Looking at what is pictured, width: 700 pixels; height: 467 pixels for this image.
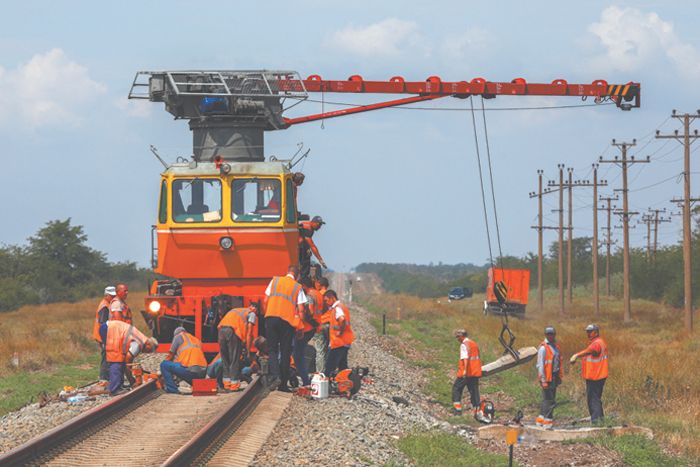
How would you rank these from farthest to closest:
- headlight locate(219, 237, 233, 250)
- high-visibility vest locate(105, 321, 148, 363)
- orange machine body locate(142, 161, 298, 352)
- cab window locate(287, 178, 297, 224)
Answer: cab window locate(287, 178, 297, 224) → orange machine body locate(142, 161, 298, 352) → headlight locate(219, 237, 233, 250) → high-visibility vest locate(105, 321, 148, 363)

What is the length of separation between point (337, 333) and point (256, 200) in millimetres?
2702

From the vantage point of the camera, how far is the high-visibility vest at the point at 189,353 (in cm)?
1099

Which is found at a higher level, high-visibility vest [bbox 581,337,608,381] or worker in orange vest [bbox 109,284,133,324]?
worker in orange vest [bbox 109,284,133,324]

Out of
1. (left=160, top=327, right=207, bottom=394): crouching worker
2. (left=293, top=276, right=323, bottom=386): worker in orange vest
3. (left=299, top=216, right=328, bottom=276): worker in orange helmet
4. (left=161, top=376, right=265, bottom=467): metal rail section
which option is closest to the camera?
(left=161, top=376, right=265, bottom=467): metal rail section

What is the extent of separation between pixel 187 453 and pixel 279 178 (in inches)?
249

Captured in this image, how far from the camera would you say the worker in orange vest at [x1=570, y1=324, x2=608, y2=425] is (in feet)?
38.3

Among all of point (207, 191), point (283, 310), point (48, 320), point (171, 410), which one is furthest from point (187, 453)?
point (48, 320)

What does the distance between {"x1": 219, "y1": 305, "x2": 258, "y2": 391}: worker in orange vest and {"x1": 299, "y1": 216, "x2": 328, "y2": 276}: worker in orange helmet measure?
251cm

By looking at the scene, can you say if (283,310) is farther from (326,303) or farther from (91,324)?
(91,324)

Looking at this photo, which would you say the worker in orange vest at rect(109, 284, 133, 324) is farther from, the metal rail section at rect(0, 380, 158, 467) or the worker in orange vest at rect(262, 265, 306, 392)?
the worker in orange vest at rect(262, 265, 306, 392)

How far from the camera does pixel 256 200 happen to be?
12.6 meters

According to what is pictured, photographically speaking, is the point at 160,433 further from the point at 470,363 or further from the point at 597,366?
the point at 597,366

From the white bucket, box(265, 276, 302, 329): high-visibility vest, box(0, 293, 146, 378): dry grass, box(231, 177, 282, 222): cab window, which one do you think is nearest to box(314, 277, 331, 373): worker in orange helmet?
box(231, 177, 282, 222): cab window

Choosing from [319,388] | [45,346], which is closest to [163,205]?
[319,388]
